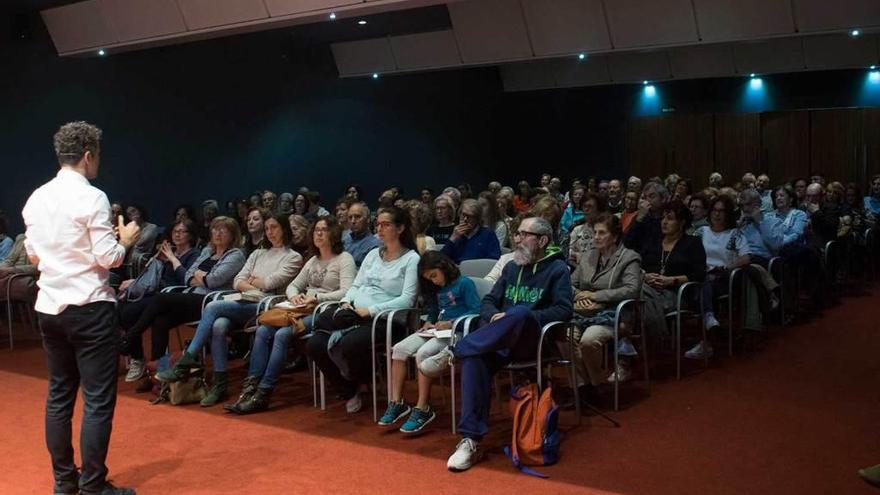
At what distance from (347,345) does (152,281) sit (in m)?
1.94

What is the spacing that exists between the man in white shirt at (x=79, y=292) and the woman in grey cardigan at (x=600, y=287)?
100 inches

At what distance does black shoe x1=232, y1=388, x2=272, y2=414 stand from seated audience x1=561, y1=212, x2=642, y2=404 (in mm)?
1752

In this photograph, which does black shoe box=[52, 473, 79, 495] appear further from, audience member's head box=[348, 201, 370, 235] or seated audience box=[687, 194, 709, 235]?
seated audience box=[687, 194, 709, 235]

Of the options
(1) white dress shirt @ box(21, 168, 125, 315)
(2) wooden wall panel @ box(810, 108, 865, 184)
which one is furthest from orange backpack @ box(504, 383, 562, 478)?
(2) wooden wall panel @ box(810, 108, 865, 184)

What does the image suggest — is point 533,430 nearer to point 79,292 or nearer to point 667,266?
point 79,292

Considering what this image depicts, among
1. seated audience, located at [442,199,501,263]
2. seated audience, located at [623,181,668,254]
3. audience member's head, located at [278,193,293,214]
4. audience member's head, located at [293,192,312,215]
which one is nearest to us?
A: seated audience, located at [623,181,668,254]

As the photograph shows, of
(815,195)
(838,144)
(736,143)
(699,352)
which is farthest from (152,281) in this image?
(838,144)

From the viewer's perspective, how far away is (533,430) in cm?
427

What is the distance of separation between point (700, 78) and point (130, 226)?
1201 cm

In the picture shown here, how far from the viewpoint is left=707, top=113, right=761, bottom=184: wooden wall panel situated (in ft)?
46.7

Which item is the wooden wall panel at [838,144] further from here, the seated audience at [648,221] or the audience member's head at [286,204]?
the audience member's head at [286,204]

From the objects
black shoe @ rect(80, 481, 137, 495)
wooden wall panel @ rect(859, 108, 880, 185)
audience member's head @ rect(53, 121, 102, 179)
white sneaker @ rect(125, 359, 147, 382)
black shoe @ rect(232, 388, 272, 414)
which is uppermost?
audience member's head @ rect(53, 121, 102, 179)

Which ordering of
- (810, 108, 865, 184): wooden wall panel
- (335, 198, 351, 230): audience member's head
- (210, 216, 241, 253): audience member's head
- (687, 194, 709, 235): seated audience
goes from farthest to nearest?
1. (810, 108, 865, 184): wooden wall panel
2. (335, 198, 351, 230): audience member's head
3. (687, 194, 709, 235): seated audience
4. (210, 216, 241, 253): audience member's head

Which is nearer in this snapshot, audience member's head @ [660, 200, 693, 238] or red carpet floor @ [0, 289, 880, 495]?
red carpet floor @ [0, 289, 880, 495]
